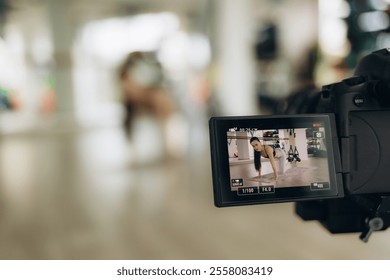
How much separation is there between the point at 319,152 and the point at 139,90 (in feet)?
11.8

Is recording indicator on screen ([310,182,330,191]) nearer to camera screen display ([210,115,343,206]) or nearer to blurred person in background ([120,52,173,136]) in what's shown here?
camera screen display ([210,115,343,206])

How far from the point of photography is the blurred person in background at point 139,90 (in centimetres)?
415

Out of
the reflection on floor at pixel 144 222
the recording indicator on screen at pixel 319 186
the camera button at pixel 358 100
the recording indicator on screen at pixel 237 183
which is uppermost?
the camera button at pixel 358 100

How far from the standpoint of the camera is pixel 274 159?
84 cm

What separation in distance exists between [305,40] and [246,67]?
2.77 ft

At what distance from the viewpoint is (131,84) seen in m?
4.21

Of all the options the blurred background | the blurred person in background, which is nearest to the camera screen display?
the blurred background

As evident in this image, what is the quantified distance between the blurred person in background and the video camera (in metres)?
3.38

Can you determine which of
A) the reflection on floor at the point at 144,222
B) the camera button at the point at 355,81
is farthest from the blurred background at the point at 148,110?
the camera button at the point at 355,81

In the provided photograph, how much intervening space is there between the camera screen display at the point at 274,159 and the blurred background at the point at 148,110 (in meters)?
0.42

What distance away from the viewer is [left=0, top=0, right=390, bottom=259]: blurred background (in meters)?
2.32

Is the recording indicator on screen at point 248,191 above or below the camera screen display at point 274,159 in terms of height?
below

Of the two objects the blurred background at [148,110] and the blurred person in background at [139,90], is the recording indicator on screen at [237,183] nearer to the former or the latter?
the blurred background at [148,110]
